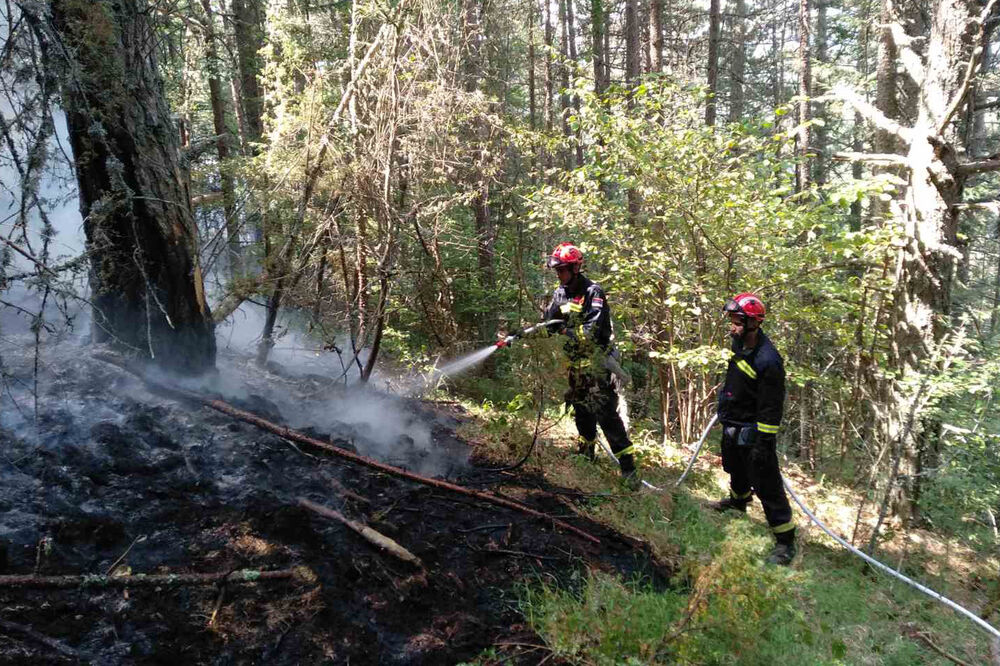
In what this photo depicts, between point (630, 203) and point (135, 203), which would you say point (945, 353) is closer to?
point (630, 203)

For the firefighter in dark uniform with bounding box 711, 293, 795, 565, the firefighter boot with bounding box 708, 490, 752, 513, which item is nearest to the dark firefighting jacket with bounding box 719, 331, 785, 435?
the firefighter in dark uniform with bounding box 711, 293, 795, 565

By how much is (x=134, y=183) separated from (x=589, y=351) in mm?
4261

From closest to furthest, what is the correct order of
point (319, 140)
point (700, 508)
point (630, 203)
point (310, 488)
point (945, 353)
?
point (310, 488)
point (700, 508)
point (945, 353)
point (319, 140)
point (630, 203)

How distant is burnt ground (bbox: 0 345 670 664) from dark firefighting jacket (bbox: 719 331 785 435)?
170 cm

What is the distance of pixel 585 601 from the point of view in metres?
3.41

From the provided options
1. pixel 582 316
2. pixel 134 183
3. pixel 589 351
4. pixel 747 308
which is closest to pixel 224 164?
pixel 134 183

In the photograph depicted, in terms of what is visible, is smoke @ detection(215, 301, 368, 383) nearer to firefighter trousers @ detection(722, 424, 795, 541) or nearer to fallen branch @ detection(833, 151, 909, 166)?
firefighter trousers @ detection(722, 424, 795, 541)

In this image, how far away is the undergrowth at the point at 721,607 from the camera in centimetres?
290

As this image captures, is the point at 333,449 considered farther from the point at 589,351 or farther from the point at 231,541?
the point at 589,351

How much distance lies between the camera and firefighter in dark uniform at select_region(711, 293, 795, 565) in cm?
498

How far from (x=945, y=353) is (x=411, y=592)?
5.85 metres

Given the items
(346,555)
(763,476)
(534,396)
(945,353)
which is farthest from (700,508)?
Result: (346,555)

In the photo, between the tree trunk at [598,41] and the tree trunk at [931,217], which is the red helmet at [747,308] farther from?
the tree trunk at [598,41]

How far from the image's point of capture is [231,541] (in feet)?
10.9
